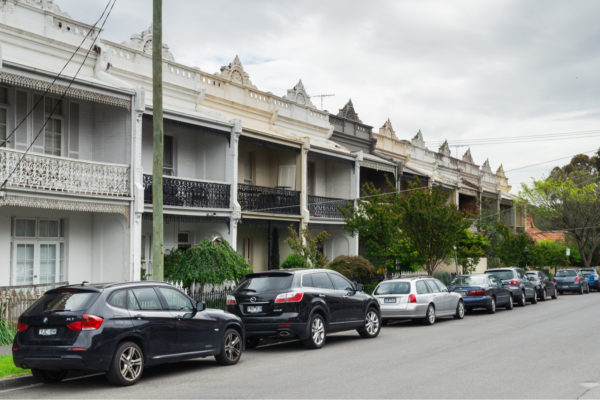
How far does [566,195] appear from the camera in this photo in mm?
52188

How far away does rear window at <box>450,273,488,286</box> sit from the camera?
24.1m

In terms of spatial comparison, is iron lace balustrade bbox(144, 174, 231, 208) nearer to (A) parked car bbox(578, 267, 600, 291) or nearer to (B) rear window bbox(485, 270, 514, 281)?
(B) rear window bbox(485, 270, 514, 281)

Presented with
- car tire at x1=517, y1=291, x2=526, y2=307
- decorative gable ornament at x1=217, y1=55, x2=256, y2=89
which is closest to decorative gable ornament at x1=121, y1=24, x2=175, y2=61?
decorative gable ornament at x1=217, y1=55, x2=256, y2=89

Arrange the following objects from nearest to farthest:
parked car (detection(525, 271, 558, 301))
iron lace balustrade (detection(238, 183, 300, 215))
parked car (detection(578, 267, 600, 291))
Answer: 1. iron lace balustrade (detection(238, 183, 300, 215))
2. parked car (detection(525, 271, 558, 301))
3. parked car (detection(578, 267, 600, 291))

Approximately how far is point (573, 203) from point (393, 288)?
36.7m

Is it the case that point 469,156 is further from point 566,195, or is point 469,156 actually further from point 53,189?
point 53,189

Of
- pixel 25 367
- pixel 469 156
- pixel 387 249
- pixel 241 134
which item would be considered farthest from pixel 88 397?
pixel 469 156

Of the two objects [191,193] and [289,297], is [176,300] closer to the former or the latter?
[289,297]

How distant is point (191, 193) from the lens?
2222 cm

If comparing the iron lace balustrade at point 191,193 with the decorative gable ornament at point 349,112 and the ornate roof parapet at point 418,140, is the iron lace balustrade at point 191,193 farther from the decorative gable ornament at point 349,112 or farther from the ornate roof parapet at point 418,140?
the ornate roof parapet at point 418,140

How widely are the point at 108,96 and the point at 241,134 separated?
6.07m

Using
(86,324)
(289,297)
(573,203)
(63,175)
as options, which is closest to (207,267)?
(63,175)

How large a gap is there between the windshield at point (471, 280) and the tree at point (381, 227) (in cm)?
279

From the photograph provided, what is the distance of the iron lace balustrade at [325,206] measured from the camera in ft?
95.3
